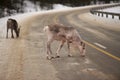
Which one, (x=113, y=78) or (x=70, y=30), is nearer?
(x=113, y=78)

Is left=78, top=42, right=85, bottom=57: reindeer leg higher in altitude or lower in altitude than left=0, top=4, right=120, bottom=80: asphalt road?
higher

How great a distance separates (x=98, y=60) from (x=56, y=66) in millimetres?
1744

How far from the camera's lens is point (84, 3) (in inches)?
3201

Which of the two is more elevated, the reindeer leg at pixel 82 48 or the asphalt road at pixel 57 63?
the reindeer leg at pixel 82 48

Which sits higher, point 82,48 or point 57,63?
point 82,48

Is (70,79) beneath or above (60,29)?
beneath

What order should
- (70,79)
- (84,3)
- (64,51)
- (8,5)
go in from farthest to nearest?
(84,3) < (8,5) < (64,51) < (70,79)

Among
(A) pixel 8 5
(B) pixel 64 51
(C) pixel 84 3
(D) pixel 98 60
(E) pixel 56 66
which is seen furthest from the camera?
(C) pixel 84 3

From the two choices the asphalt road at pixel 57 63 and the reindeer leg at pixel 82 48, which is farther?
the reindeer leg at pixel 82 48

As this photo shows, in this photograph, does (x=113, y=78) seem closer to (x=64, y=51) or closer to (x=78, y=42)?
(x=78, y=42)

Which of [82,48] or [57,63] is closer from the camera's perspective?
[57,63]

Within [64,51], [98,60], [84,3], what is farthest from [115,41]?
[84,3]

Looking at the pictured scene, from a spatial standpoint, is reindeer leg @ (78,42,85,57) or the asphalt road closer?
the asphalt road

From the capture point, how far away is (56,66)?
10.3m
